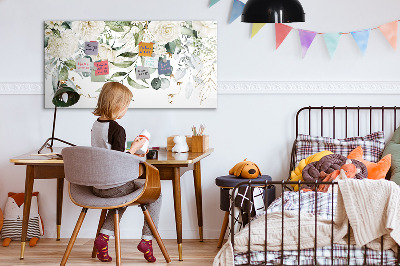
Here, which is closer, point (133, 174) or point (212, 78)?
point (133, 174)

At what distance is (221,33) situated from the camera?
443cm

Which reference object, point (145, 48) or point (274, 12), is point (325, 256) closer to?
point (274, 12)

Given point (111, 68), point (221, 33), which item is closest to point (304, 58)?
point (221, 33)

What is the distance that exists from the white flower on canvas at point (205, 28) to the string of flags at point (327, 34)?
0.44 feet

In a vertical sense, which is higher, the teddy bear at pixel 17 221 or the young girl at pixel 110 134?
the young girl at pixel 110 134

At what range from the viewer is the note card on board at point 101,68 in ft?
14.6

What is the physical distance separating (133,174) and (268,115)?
4.62 ft

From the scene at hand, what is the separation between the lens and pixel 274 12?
316 cm

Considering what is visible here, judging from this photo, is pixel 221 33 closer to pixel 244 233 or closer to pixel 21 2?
pixel 21 2

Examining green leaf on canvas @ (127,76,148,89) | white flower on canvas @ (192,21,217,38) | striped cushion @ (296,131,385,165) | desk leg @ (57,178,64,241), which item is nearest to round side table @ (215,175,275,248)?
striped cushion @ (296,131,385,165)

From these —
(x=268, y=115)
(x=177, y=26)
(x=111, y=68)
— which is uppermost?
(x=177, y=26)

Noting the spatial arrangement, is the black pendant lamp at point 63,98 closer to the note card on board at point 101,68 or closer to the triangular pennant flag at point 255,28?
the note card on board at point 101,68

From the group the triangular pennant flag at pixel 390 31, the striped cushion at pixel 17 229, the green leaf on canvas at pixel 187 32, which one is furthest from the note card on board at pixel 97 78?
the triangular pennant flag at pixel 390 31

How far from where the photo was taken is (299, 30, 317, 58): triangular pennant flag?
4371 millimetres
